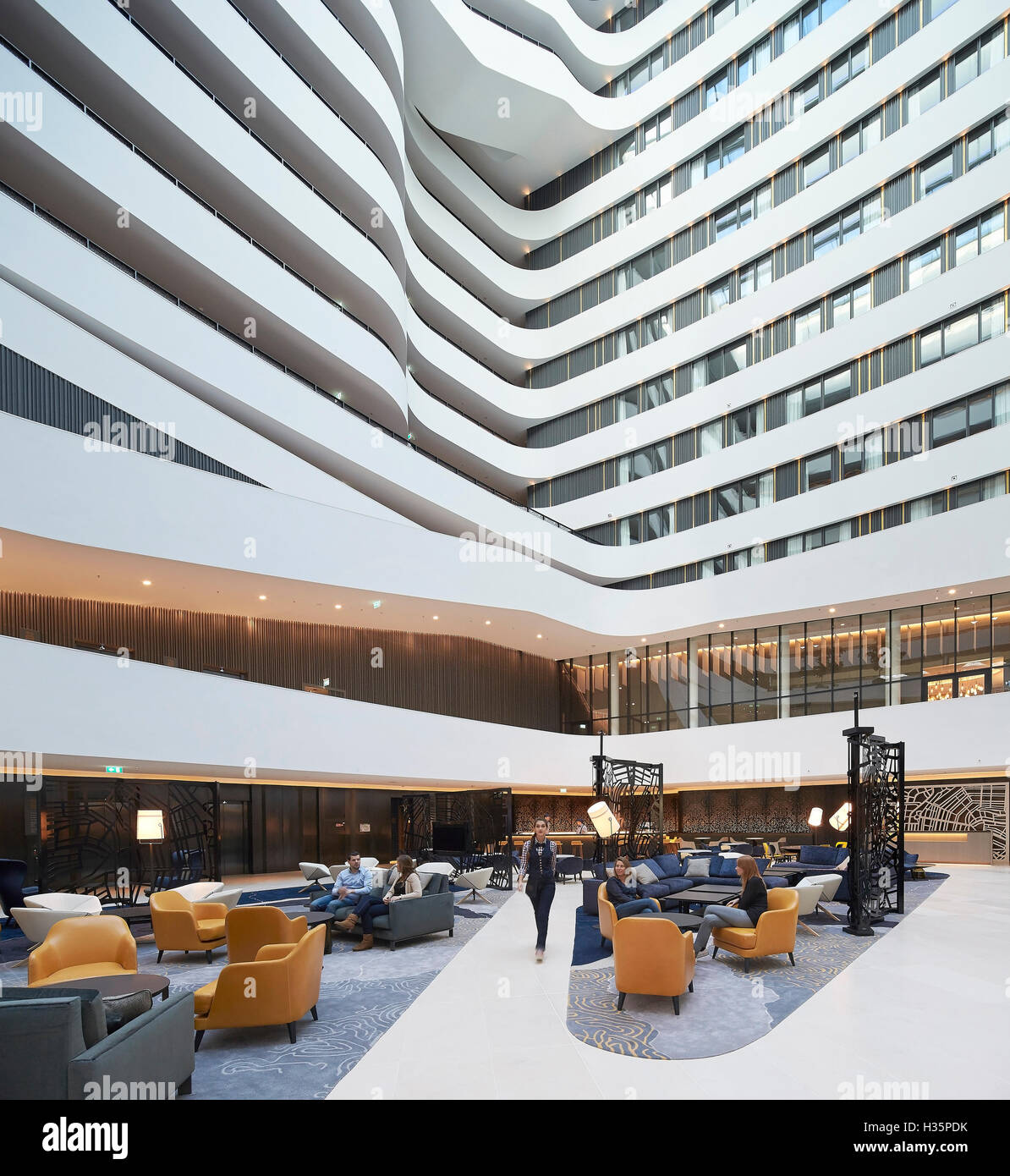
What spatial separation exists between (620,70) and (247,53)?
17922mm

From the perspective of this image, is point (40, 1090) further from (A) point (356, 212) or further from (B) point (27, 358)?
(A) point (356, 212)

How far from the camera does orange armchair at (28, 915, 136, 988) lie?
678 centimetres

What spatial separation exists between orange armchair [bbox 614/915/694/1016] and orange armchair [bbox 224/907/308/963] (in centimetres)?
303

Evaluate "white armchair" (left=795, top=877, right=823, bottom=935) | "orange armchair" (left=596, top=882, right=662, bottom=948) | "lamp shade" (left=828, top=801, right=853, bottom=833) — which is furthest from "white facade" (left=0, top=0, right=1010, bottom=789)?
"white armchair" (left=795, top=877, right=823, bottom=935)

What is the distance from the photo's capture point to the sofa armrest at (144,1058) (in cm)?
390

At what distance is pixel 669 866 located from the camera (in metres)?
14.4

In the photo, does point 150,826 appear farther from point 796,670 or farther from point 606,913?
point 796,670

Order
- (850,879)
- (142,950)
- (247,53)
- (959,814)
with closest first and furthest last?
(142,950)
(850,879)
(247,53)
(959,814)

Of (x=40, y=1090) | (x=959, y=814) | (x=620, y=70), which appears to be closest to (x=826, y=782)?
(x=959, y=814)

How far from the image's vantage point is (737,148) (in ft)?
89.9

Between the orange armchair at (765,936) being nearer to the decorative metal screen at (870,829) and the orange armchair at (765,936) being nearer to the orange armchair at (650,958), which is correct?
the orange armchair at (650,958)

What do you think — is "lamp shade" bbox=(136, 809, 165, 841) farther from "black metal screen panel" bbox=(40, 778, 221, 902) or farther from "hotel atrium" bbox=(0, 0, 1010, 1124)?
"black metal screen panel" bbox=(40, 778, 221, 902)

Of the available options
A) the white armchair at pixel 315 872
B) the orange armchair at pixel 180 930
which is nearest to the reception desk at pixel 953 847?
the white armchair at pixel 315 872

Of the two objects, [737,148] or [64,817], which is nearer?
[64,817]
